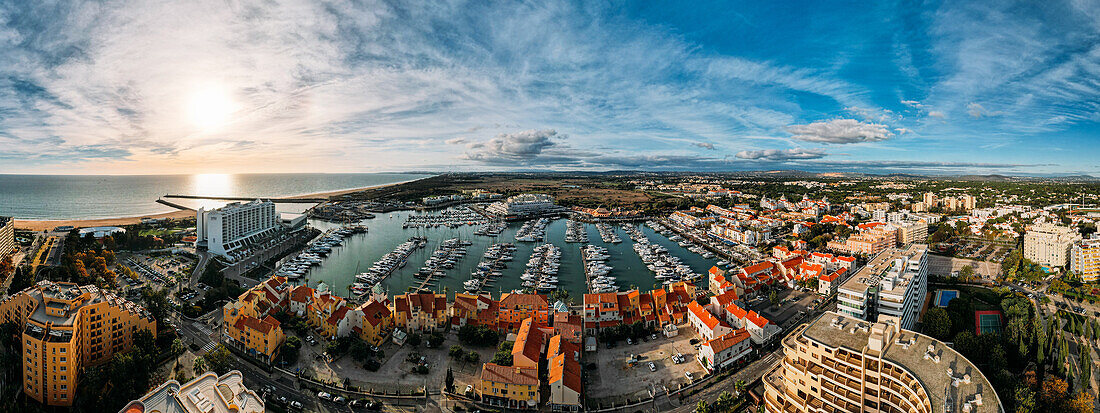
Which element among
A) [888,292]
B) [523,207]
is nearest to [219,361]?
[888,292]

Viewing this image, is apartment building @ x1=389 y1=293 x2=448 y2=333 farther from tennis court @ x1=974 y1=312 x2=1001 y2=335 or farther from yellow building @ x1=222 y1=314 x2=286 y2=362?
tennis court @ x1=974 y1=312 x2=1001 y2=335

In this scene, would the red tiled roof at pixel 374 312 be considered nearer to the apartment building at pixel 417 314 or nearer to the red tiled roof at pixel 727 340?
the apartment building at pixel 417 314

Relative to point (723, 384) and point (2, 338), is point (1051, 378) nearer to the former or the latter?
point (723, 384)

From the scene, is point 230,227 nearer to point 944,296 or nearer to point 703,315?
point 703,315

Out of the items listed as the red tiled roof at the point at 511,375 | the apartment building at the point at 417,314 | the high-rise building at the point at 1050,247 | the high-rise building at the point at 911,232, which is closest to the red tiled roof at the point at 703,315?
the red tiled roof at the point at 511,375

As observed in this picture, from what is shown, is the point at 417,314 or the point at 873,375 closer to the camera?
the point at 873,375

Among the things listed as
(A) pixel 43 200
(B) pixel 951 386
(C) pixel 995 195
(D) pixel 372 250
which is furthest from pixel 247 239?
(C) pixel 995 195
